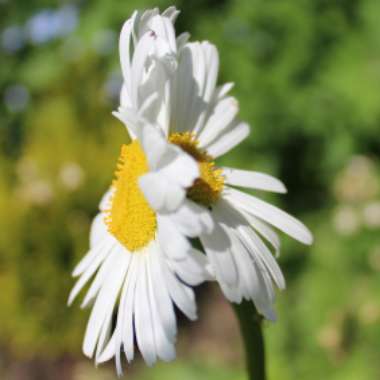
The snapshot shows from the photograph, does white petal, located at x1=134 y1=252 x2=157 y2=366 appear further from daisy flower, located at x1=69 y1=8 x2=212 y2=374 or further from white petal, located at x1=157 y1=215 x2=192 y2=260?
white petal, located at x1=157 y1=215 x2=192 y2=260

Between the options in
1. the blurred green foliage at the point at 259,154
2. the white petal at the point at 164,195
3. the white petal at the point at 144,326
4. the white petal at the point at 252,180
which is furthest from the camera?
the blurred green foliage at the point at 259,154

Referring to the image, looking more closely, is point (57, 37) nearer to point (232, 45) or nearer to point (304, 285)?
point (232, 45)

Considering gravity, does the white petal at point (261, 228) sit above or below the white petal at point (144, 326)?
above

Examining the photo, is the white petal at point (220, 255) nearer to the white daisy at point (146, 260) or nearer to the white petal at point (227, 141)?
the white daisy at point (146, 260)

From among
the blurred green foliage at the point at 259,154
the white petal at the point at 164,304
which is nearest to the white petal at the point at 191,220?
the white petal at the point at 164,304

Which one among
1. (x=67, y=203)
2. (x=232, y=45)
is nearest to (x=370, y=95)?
(x=232, y=45)
